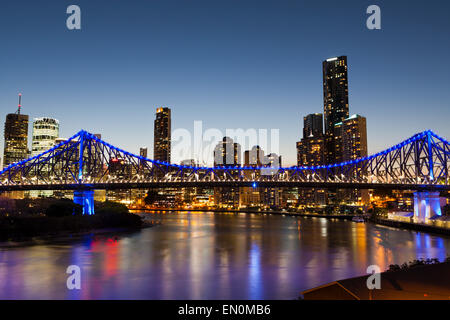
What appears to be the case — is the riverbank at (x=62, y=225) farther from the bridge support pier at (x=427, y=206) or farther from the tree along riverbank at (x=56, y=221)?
the bridge support pier at (x=427, y=206)

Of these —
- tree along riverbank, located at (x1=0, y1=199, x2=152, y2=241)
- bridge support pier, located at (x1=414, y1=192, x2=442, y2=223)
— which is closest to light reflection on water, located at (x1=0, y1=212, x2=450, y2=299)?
tree along riverbank, located at (x1=0, y1=199, x2=152, y2=241)

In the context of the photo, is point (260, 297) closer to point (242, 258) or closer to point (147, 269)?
point (147, 269)

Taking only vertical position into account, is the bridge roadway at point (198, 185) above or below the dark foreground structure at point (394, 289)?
above

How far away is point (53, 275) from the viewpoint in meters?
28.6

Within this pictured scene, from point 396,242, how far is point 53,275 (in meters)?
44.2

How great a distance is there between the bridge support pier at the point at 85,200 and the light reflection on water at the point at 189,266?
69.9 feet

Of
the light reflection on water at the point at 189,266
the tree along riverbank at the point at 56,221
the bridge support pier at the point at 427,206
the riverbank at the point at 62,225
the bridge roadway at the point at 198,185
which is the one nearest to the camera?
the light reflection on water at the point at 189,266

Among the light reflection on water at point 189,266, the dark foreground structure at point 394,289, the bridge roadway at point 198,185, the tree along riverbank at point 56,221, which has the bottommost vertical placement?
the light reflection on water at point 189,266

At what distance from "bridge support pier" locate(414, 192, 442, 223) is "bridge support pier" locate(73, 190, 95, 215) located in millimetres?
64196

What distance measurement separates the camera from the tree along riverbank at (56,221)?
171 ft

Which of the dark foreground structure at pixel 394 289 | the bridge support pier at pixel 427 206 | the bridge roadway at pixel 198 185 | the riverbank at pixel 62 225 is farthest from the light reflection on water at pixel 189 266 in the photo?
the bridge roadway at pixel 198 185
